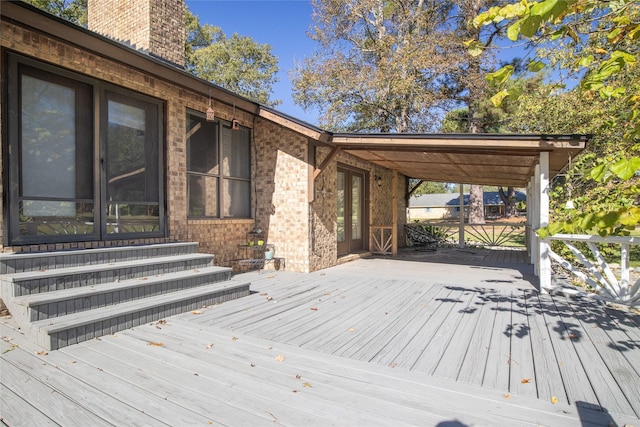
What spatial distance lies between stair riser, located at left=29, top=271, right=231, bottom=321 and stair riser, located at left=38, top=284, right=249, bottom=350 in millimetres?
252

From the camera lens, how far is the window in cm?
641

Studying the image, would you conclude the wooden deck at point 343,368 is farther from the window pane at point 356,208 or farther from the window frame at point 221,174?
the window pane at point 356,208

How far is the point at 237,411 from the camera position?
89.4 inches

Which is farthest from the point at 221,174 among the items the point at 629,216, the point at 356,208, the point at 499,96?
the point at 629,216

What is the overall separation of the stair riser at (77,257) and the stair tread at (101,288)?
384 mm

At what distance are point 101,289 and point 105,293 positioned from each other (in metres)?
0.06

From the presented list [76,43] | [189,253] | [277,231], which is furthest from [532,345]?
[76,43]

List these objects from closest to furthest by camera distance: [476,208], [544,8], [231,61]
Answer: [544,8] < [476,208] < [231,61]

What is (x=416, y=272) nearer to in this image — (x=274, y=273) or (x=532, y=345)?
(x=274, y=273)

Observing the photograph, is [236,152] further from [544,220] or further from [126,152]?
[544,220]

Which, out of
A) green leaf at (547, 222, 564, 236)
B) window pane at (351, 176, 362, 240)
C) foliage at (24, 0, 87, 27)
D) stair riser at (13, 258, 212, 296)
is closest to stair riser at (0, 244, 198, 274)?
stair riser at (13, 258, 212, 296)

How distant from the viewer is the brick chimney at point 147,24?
7008mm

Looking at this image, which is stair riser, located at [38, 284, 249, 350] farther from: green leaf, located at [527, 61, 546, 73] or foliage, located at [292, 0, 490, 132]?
foliage, located at [292, 0, 490, 132]

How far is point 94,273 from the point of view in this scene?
4062 mm
